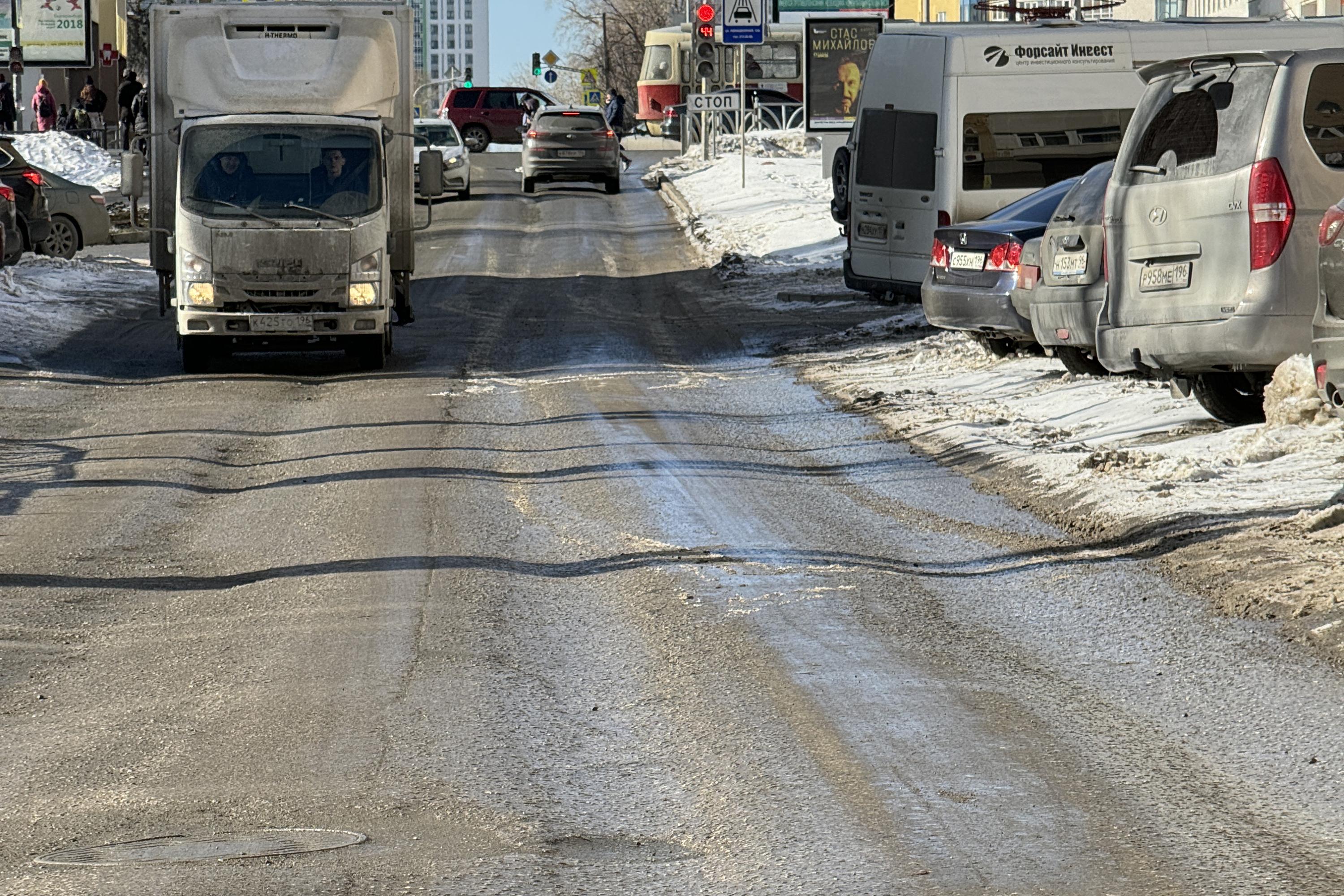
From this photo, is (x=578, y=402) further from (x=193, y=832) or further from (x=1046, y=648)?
(x=193, y=832)

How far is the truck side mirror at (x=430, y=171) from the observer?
650 inches

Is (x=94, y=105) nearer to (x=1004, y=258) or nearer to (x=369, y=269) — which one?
(x=369, y=269)

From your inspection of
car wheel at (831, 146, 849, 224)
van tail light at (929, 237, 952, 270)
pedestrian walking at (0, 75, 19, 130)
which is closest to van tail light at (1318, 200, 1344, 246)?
van tail light at (929, 237, 952, 270)

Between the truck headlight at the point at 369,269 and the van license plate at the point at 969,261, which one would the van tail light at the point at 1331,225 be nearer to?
the van license plate at the point at 969,261

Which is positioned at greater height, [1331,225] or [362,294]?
[1331,225]

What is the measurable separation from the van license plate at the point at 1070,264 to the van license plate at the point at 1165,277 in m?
1.97

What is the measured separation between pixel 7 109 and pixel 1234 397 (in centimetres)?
3886

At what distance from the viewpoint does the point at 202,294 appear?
51.2 feet

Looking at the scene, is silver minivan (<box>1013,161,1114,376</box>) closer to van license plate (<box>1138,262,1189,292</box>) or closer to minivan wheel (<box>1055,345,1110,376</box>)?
minivan wheel (<box>1055,345,1110,376</box>)

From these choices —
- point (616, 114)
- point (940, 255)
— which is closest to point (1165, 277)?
point (940, 255)

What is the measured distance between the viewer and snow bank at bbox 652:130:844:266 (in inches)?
1133

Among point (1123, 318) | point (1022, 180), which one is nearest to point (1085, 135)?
point (1022, 180)

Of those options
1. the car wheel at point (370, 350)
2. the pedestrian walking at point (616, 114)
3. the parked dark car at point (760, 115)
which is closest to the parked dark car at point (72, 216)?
the car wheel at point (370, 350)

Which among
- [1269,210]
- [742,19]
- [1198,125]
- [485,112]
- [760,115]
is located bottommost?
[1269,210]
